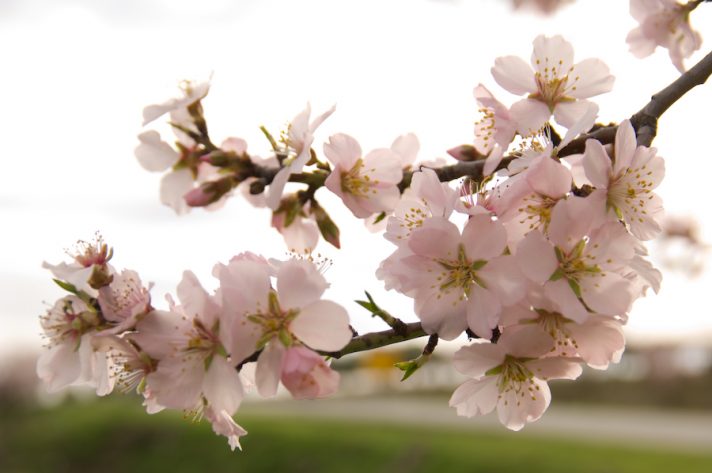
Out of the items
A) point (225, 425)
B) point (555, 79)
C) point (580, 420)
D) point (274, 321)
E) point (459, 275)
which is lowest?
point (225, 425)

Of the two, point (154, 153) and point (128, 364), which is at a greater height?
point (154, 153)

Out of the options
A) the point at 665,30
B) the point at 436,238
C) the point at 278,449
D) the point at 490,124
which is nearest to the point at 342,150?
the point at 490,124

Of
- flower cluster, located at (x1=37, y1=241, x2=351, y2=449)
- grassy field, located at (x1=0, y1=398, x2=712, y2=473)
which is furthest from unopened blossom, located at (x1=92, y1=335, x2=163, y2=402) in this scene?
grassy field, located at (x1=0, y1=398, x2=712, y2=473)

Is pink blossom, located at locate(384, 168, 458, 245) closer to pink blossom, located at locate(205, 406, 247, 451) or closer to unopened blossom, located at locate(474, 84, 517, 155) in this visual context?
unopened blossom, located at locate(474, 84, 517, 155)

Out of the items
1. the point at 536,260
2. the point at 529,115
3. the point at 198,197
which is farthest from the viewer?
the point at 198,197

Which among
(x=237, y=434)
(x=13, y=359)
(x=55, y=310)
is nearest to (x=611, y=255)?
(x=237, y=434)

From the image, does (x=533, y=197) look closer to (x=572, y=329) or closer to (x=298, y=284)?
(x=572, y=329)
